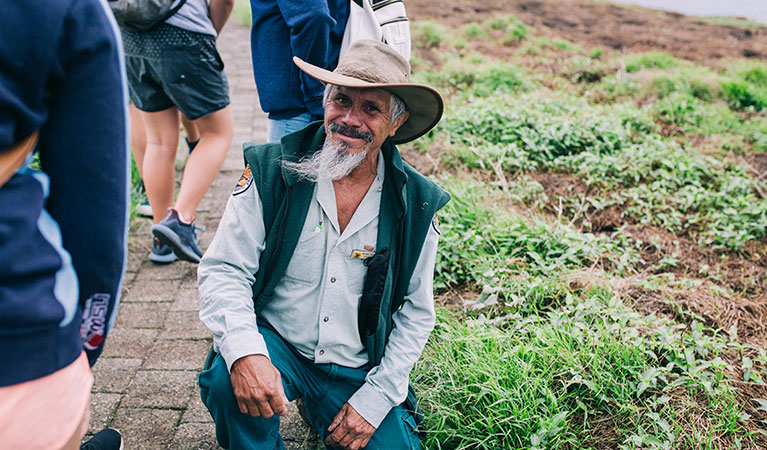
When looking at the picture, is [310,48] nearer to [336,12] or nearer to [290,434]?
[336,12]

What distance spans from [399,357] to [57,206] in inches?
49.8

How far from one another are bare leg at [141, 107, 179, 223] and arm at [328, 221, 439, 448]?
1750 millimetres

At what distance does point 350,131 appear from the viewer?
6.48 feet

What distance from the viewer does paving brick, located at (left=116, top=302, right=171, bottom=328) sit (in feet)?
9.66

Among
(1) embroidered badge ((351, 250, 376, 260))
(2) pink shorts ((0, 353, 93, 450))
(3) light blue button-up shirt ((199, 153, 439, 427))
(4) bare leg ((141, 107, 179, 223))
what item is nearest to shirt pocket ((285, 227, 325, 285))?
(3) light blue button-up shirt ((199, 153, 439, 427))

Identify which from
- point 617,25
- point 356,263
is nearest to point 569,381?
point 356,263

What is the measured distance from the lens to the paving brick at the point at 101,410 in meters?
2.30

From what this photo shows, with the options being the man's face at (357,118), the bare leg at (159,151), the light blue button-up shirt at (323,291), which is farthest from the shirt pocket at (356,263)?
the bare leg at (159,151)

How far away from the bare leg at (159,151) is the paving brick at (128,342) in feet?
2.42

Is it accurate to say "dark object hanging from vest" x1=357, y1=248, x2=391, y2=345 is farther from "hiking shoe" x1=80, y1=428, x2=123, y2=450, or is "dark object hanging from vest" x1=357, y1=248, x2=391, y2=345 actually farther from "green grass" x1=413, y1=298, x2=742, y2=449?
"hiking shoe" x1=80, y1=428, x2=123, y2=450

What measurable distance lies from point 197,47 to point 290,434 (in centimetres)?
194

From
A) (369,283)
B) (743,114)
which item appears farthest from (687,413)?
(743,114)

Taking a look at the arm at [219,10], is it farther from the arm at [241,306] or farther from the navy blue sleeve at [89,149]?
the navy blue sleeve at [89,149]

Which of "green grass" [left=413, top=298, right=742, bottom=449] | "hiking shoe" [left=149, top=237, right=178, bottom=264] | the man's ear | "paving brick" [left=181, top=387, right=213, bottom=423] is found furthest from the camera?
"hiking shoe" [left=149, top=237, right=178, bottom=264]
